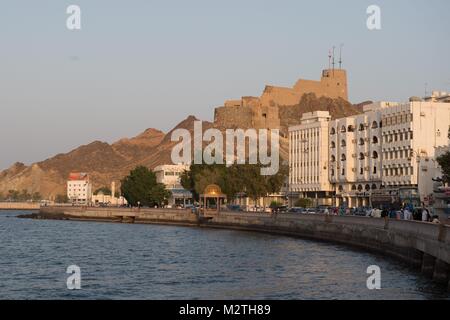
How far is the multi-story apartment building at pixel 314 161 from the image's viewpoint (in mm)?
186250

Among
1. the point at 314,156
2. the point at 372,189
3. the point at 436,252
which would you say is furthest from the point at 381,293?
the point at 314,156

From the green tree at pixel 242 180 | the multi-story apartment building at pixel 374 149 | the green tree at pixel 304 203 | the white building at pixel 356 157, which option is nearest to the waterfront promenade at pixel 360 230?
the green tree at pixel 242 180

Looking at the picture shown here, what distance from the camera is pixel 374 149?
16612 cm

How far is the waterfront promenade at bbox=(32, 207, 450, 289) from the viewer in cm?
5428

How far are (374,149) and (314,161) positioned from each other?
25786 mm

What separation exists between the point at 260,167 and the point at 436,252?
10823cm

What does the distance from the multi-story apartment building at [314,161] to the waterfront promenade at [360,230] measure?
1412 inches

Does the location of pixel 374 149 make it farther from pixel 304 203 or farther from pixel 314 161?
pixel 314 161

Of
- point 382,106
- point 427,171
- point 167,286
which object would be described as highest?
point 382,106

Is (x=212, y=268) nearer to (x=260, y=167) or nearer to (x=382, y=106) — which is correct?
(x=260, y=167)

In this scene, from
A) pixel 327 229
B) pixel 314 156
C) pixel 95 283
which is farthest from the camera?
pixel 314 156

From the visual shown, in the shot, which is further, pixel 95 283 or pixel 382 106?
pixel 382 106

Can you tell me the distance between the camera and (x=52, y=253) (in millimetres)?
86375
